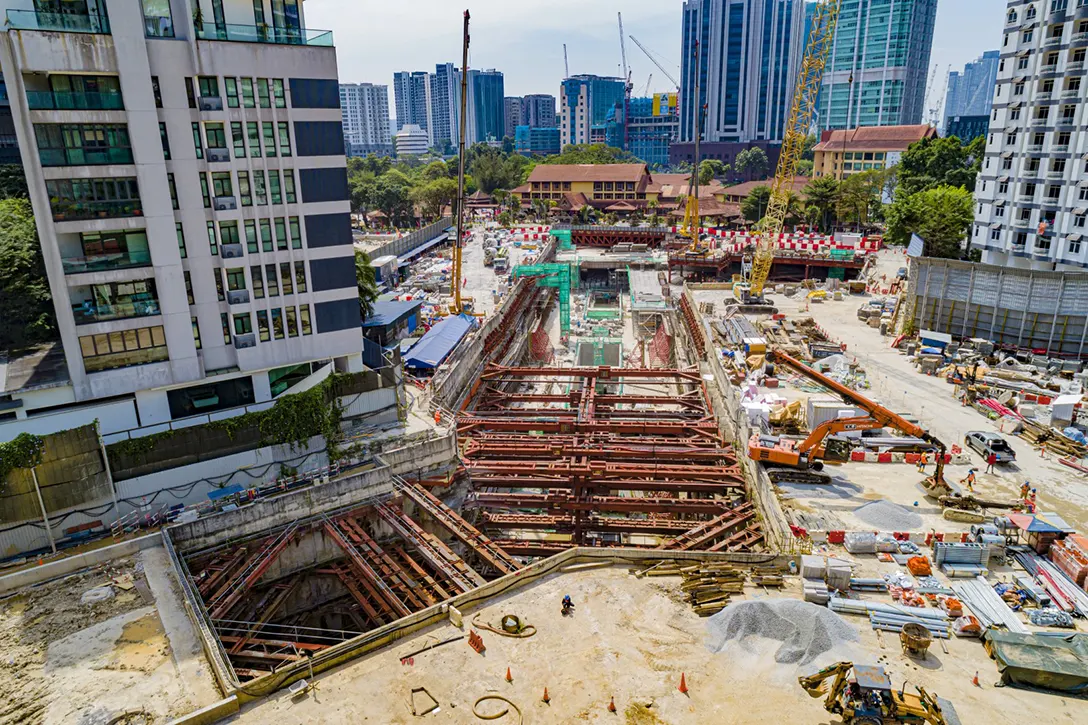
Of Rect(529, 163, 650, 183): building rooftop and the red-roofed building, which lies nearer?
the red-roofed building

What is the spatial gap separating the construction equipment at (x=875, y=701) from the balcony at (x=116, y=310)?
3041 cm

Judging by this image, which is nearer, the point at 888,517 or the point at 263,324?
the point at 888,517

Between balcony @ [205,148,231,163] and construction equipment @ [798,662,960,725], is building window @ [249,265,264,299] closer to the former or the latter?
balcony @ [205,148,231,163]

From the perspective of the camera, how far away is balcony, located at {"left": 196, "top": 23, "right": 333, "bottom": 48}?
30.9 m

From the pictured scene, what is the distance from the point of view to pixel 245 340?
3403 cm

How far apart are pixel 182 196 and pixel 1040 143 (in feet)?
209

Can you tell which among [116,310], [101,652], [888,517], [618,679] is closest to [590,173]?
[888,517]

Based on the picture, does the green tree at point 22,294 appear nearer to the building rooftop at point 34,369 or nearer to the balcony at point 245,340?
the building rooftop at point 34,369

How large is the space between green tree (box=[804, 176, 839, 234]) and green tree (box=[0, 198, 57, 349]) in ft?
348

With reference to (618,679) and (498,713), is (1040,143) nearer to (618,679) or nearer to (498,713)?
(618,679)

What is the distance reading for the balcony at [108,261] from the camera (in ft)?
97.9

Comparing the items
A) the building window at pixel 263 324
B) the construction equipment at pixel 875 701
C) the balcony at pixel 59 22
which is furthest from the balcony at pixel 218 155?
the construction equipment at pixel 875 701

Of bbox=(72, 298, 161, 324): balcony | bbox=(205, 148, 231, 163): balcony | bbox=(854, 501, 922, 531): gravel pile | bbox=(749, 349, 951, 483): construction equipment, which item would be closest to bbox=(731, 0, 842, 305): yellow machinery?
bbox=(749, 349, 951, 483): construction equipment

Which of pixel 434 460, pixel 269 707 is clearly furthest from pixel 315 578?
pixel 269 707
